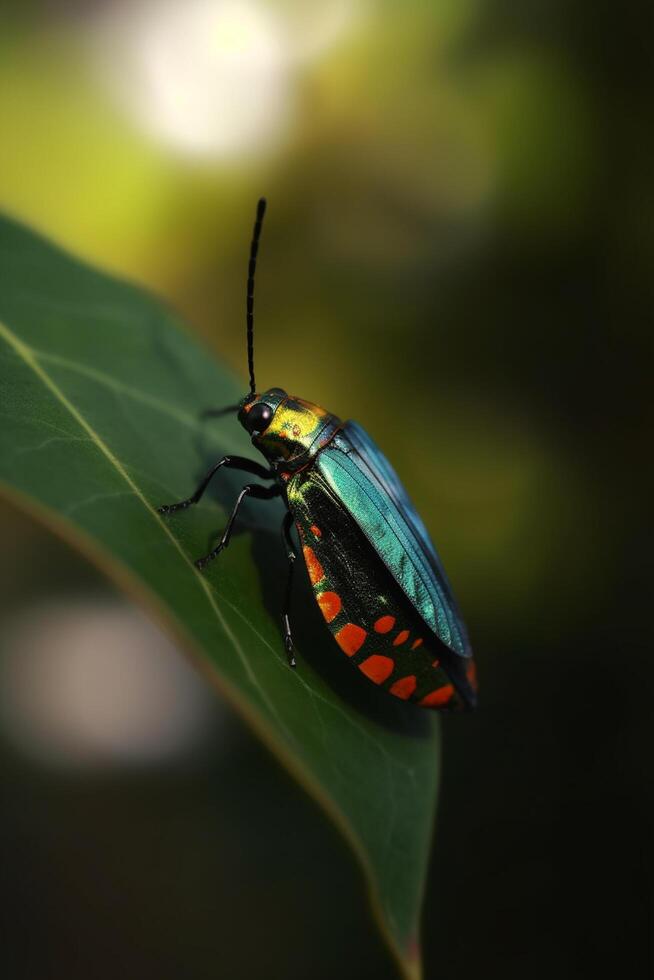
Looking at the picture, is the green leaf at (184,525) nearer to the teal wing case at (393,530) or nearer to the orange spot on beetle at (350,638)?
the orange spot on beetle at (350,638)

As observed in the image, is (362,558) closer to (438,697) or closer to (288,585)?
(288,585)

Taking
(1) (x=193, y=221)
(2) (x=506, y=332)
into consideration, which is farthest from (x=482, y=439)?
(1) (x=193, y=221)

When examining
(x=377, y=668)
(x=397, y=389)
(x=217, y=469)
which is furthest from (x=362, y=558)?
(x=397, y=389)

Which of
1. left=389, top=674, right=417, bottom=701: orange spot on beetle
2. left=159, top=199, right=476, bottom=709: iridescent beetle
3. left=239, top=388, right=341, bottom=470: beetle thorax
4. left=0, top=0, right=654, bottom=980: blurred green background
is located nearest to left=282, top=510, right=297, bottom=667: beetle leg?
left=159, top=199, right=476, bottom=709: iridescent beetle

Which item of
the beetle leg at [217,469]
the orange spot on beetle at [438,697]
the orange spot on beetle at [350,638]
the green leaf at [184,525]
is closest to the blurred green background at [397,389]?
the green leaf at [184,525]

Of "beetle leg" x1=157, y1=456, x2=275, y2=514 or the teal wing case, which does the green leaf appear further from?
the teal wing case
